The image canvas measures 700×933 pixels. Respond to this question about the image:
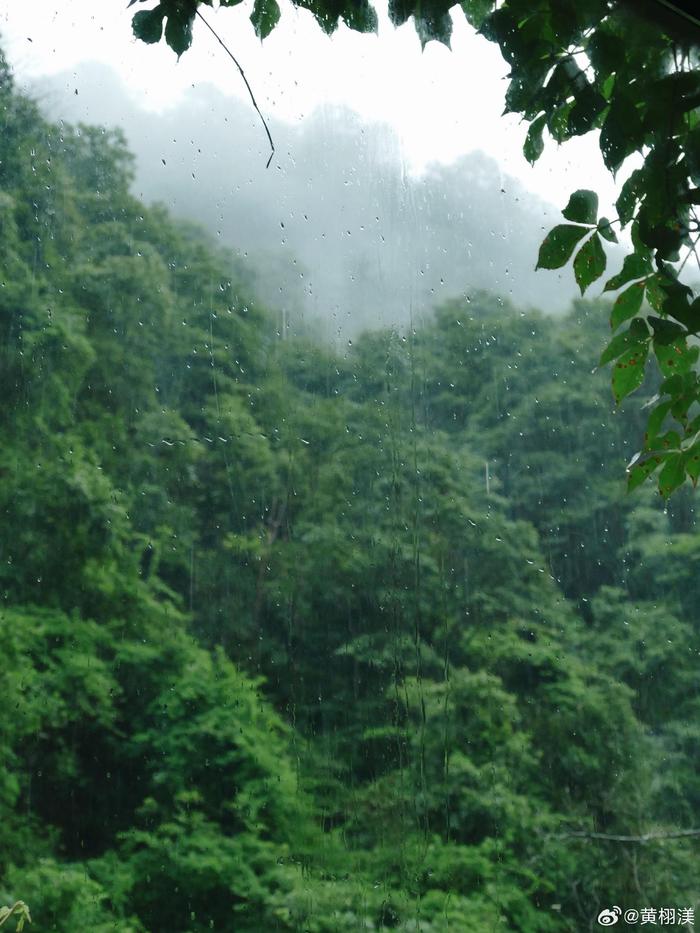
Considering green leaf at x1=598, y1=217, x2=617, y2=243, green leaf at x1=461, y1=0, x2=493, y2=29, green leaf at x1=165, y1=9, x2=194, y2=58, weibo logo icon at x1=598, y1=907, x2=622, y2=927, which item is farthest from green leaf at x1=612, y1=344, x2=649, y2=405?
weibo logo icon at x1=598, y1=907, x2=622, y2=927

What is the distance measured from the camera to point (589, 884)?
62.2 inches

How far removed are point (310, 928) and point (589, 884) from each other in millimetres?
514

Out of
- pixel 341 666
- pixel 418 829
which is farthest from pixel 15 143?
pixel 418 829

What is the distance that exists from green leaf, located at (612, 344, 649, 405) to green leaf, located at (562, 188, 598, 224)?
0.14m

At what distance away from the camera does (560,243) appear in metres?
0.93

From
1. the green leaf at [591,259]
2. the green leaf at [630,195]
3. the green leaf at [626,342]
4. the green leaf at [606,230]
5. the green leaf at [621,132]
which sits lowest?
the green leaf at [626,342]

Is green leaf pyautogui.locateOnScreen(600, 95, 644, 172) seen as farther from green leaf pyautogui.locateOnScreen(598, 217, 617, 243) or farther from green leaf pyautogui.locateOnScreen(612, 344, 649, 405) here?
green leaf pyautogui.locateOnScreen(612, 344, 649, 405)

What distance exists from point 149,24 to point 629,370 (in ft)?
2.04

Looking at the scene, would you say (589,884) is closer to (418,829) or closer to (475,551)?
(418,829)

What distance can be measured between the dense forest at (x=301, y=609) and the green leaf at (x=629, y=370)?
0.70 m

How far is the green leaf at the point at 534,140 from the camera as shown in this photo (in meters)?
0.98

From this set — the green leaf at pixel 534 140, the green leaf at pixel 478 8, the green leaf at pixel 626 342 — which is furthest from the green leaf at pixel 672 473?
the green leaf at pixel 478 8

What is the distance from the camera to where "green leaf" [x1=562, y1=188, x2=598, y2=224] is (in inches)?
36.3

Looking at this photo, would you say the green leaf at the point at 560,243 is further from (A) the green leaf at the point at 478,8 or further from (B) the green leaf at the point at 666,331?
(A) the green leaf at the point at 478,8
